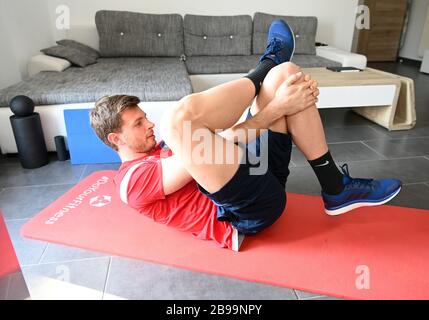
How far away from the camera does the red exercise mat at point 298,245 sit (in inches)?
44.3

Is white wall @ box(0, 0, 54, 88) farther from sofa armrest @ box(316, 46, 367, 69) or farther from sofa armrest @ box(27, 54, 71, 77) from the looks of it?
sofa armrest @ box(316, 46, 367, 69)

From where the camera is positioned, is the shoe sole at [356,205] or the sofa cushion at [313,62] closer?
the shoe sole at [356,205]

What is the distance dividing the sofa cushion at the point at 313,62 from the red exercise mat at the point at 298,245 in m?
2.06

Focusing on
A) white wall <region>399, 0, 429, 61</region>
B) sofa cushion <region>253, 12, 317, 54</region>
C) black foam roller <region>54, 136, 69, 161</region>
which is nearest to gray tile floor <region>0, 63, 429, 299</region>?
black foam roller <region>54, 136, 69, 161</region>

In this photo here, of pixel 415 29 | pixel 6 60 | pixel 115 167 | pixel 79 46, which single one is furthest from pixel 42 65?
pixel 415 29

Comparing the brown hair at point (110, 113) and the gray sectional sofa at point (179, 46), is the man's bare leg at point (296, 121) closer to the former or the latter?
the brown hair at point (110, 113)

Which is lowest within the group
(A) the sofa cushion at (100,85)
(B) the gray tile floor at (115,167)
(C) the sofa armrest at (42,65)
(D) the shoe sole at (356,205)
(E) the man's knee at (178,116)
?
(B) the gray tile floor at (115,167)

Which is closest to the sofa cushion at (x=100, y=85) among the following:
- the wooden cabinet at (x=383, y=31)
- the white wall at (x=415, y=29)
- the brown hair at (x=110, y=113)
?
the brown hair at (x=110, y=113)

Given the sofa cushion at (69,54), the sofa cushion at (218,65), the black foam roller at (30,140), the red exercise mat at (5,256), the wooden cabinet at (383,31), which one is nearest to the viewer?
the red exercise mat at (5,256)

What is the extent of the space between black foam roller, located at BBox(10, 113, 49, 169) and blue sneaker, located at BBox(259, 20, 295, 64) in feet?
4.91

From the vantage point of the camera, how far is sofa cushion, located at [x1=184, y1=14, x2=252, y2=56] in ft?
11.9

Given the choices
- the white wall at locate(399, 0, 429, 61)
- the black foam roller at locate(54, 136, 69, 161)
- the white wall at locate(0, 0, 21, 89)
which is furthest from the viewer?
the white wall at locate(399, 0, 429, 61)

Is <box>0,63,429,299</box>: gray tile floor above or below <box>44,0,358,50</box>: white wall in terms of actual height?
below
